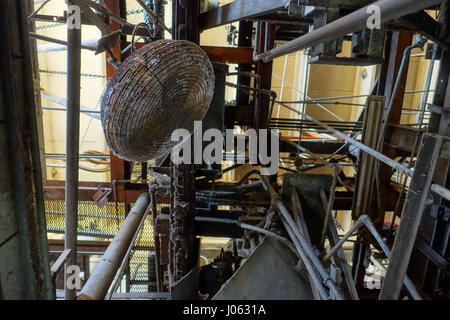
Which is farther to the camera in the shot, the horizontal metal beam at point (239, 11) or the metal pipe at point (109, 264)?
the horizontal metal beam at point (239, 11)

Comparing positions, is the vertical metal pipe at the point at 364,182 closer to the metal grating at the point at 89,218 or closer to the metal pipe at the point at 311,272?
the metal pipe at the point at 311,272

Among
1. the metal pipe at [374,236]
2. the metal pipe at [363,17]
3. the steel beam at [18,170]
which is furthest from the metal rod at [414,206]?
the steel beam at [18,170]

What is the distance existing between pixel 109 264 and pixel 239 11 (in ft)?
6.13

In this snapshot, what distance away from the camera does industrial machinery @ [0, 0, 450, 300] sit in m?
0.96

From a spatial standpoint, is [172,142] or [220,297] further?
[220,297]

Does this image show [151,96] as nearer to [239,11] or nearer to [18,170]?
[18,170]

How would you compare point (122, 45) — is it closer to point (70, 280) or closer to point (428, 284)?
point (70, 280)

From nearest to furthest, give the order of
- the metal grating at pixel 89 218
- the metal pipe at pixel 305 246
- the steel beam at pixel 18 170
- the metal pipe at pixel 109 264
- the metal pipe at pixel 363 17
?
the metal pipe at pixel 363 17 < the steel beam at pixel 18 170 < the metal pipe at pixel 109 264 < the metal pipe at pixel 305 246 < the metal grating at pixel 89 218

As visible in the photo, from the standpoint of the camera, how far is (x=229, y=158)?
4145 millimetres

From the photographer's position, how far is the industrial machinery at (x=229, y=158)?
37.7 inches

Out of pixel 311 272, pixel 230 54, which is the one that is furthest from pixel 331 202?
pixel 230 54
